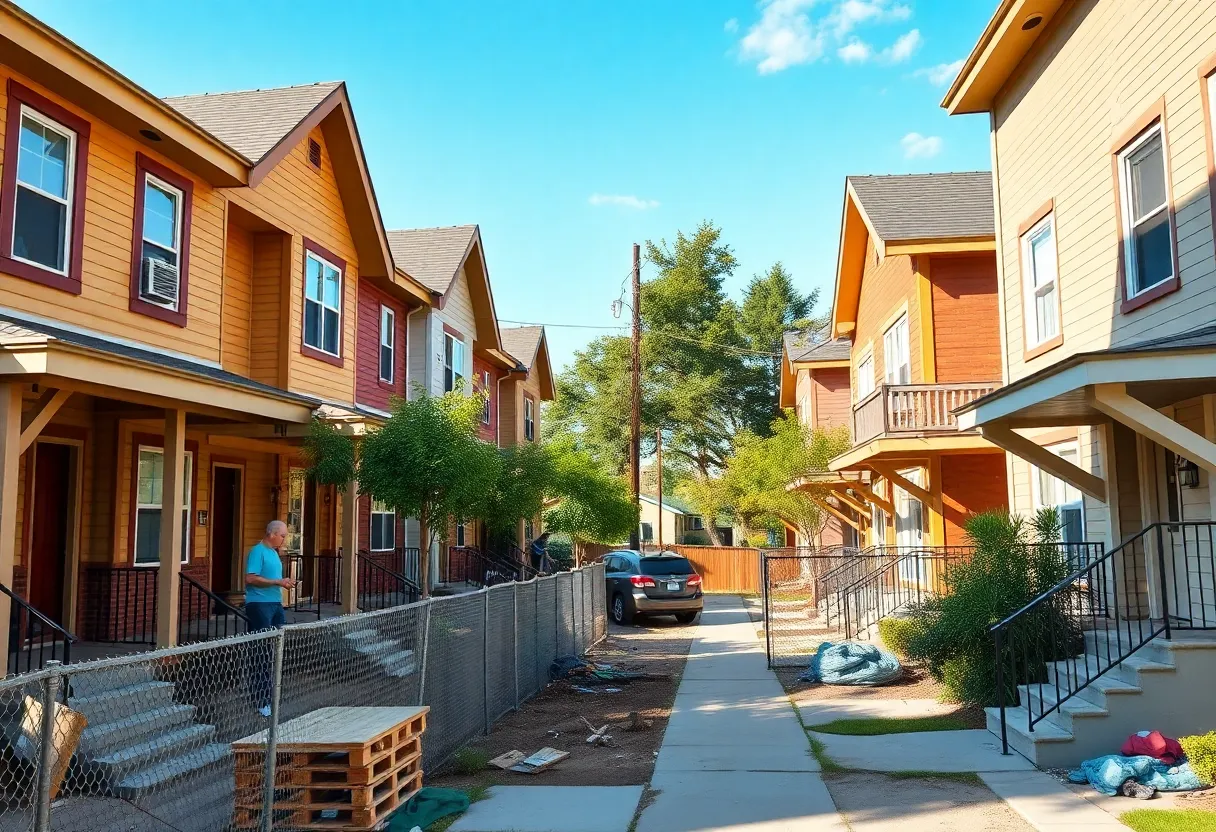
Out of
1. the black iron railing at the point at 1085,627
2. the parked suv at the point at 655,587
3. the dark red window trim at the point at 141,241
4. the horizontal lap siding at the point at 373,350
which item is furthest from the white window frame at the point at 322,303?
the black iron railing at the point at 1085,627

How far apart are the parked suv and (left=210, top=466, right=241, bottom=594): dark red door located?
31.6ft

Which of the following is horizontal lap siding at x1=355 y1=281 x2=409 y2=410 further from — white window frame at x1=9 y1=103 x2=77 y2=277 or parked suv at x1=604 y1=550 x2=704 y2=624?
white window frame at x1=9 y1=103 x2=77 y2=277

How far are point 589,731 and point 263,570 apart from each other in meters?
3.57

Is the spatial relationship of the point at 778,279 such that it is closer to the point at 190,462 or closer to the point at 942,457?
the point at 942,457

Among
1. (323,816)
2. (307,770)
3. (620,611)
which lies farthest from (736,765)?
(620,611)

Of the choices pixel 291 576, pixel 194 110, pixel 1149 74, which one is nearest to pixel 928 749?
pixel 1149 74

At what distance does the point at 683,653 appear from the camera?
54.1ft

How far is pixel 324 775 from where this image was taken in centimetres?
590

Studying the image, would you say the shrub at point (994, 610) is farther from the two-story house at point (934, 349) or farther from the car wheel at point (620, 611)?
the car wheel at point (620, 611)

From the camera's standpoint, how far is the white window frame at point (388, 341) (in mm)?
18391

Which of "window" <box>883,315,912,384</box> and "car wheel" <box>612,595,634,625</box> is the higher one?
"window" <box>883,315,912,384</box>

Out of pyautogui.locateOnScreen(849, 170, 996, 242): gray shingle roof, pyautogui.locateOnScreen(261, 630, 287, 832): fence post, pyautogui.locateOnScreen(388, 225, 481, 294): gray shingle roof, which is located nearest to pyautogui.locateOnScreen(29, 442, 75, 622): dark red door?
pyautogui.locateOnScreen(261, 630, 287, 832): fence post

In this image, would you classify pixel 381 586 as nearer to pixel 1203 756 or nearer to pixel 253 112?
pixel 253 112

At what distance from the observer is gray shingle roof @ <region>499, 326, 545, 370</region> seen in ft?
101
